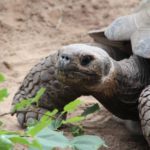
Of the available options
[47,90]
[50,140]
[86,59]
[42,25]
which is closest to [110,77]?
[86,59]

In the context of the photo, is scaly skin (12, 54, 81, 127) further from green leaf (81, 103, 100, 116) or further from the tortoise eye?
the tortoise eye

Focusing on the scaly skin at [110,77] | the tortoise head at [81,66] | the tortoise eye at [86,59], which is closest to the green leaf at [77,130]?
the scaly skin at [110,77]

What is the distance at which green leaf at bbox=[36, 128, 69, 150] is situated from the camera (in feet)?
5.64

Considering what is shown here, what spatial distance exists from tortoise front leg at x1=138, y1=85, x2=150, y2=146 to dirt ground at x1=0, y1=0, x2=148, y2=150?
6.59 ft

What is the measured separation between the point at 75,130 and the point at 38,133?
1478 mm

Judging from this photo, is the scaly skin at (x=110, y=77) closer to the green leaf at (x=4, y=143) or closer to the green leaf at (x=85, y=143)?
the green leaf at (x=85, y=143)

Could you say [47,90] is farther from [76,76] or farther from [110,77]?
[76,76]

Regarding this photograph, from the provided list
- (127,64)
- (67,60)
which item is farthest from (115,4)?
(67,60)

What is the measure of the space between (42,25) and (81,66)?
13.1 feet

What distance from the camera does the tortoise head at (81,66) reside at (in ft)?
9.08

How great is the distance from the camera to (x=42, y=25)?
673 cm

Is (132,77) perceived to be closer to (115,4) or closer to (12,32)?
(12,32)

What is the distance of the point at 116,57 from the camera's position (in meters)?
3.79

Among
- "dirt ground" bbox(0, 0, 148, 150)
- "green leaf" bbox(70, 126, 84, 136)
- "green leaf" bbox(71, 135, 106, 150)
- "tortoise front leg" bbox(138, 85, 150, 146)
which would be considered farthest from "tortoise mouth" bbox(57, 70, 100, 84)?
"dirt ground" bbox(0, 0, 148, 150)
